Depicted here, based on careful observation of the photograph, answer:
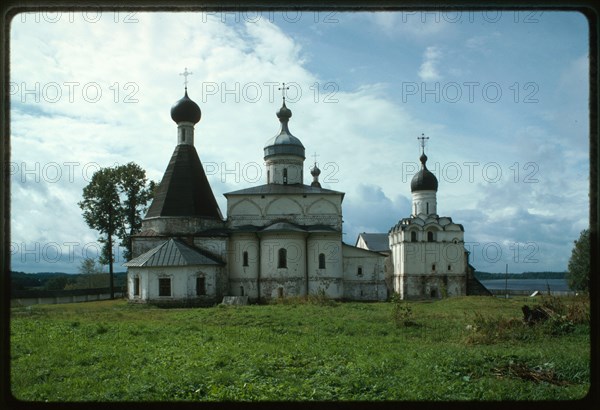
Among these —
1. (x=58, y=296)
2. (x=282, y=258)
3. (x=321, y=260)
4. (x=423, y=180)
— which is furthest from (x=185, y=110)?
(x=423, y=180)

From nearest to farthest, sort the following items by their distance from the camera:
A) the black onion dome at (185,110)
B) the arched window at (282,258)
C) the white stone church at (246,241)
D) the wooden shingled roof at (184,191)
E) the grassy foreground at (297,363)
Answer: the grassy foreground at (297,363)
the white stone church at (246,241)
the arched window at (282,258)
the wooden shingled roof at (184,191)
the black onion dome at (185,110)

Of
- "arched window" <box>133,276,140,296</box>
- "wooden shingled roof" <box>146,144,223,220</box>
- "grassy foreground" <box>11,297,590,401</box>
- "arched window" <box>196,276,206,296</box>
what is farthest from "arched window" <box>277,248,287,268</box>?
"grassy foreground" <box>11,297,590,401</box>

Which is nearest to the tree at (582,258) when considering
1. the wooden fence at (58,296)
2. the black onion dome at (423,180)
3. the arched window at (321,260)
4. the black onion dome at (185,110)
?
the arched window at (321,260)

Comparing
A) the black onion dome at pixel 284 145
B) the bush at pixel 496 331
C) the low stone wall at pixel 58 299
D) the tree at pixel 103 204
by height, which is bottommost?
the low stone wall at pixel 58 299

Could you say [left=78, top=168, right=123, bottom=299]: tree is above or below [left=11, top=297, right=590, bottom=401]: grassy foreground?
above

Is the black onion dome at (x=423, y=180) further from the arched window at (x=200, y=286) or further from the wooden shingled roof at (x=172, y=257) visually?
the arched window at (x=200, y=286)

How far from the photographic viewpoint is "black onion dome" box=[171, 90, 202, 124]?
2836 centimetres

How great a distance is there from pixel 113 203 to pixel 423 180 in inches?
762

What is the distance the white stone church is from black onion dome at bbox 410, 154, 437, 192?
28.9 ft

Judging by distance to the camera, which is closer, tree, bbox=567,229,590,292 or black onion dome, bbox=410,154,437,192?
tree, bbox=567,229,590,292

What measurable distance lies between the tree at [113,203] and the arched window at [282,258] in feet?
28.9

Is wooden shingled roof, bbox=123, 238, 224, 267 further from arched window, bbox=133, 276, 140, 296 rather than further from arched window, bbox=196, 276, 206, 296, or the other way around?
arched window, bbox=196, 276, 206, 296

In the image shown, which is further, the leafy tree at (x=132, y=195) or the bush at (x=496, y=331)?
the leafy tree at (x=132, y=195)

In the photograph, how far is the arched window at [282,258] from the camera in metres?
25.9
